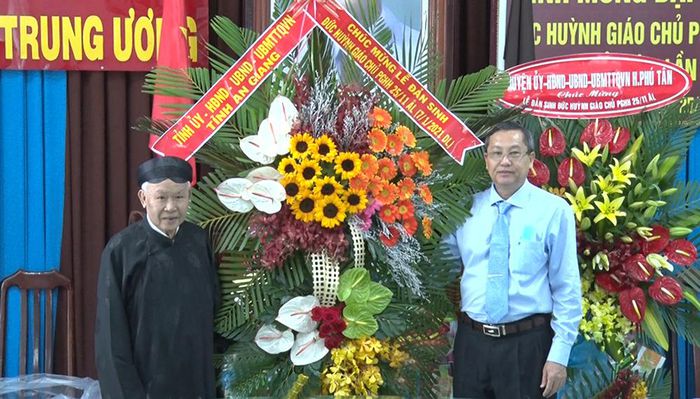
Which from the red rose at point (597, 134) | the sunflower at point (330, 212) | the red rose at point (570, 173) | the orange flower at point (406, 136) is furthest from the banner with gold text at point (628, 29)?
the sunflower at point (330, 212)

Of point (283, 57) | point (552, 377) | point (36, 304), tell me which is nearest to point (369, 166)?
point (283, 57)

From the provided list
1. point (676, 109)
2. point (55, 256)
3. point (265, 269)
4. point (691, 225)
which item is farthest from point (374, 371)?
point (55, 256)

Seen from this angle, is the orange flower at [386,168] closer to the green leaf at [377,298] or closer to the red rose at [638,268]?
the green leaf at [377,298]

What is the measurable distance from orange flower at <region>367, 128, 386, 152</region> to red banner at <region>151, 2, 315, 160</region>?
11.8 inches

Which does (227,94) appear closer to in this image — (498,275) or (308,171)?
(308,171)

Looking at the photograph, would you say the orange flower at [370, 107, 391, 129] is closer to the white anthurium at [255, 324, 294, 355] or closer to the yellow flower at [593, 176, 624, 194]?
the white anthurium at [255, 324, 294, 355]

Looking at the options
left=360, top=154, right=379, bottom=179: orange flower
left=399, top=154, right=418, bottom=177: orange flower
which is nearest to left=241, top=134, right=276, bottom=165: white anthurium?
left=360, top=154, right=379, bottom=179: orange flower

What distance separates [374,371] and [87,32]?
211 centimetres

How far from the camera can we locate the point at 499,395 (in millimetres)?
2260

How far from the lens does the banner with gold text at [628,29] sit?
3.44 m

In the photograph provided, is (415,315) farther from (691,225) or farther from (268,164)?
(691,225)

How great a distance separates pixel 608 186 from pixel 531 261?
0.44 metres

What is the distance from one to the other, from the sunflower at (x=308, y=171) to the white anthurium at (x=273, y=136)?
0.07 meters

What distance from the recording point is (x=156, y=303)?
2020 mm
